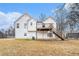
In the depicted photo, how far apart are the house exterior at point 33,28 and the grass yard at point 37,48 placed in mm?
101

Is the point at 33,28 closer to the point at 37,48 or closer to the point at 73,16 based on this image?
A: the point at 37,48

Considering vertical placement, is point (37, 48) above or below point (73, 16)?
below

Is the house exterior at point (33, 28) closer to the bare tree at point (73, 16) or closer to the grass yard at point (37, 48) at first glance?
the grass yard at point (37, 48)

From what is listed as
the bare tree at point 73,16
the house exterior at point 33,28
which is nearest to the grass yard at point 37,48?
the house exterior at point 33,28

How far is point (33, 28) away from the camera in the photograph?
11305 millimetres

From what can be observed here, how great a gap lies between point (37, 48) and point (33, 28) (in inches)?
14.1

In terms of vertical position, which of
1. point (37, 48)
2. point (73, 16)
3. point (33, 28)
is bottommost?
point (37, 48)

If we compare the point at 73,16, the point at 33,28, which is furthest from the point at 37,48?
the point at 73,16

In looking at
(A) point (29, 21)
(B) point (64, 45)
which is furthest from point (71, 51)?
(A) point (29, 21)

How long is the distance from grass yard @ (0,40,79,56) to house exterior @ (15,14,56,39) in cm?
10

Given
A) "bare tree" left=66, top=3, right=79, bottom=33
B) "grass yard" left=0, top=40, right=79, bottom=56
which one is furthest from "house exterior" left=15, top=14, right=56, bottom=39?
"bare tree" left=66, top=3, right=79, bottom=33

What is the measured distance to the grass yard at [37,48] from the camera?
11148 millimetres

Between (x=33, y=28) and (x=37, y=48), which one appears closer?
(x=37, y=48)

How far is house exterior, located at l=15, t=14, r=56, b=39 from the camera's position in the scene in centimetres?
1124
